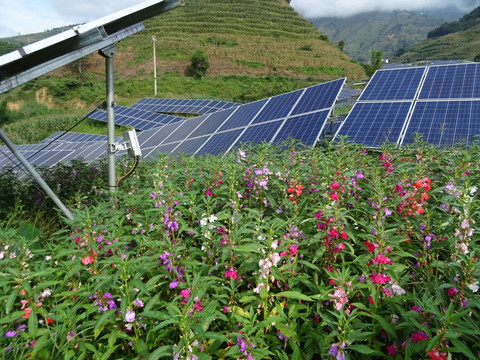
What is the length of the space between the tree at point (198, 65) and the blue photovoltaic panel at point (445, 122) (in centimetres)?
4206

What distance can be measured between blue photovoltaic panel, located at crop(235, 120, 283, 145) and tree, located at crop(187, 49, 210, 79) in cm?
4001

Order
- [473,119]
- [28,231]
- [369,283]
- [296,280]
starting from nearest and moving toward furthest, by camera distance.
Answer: [369,283]
[296,280]
[28,231]
[473,119]

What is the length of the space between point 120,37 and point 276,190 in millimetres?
3638

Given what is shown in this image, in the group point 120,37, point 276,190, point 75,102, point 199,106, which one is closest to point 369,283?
point 276,190

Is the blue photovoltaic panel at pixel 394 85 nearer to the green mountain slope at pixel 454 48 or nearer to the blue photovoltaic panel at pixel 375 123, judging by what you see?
the blue photovoltaic panel at pixel 375 123

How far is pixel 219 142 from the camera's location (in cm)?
895

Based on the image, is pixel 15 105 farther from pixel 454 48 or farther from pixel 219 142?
pixel 454 48

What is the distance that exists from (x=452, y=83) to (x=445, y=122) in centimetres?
265

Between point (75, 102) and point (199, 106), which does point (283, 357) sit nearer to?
point (199, 106)

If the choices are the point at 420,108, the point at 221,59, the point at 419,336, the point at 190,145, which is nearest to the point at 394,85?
the point at 420,108

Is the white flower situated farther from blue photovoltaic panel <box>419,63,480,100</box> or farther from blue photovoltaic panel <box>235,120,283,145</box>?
blue photovoltaic panel <box>419,63,480,100</box>

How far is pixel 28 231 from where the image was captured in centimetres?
434

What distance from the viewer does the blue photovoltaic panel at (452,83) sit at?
8.35 meters

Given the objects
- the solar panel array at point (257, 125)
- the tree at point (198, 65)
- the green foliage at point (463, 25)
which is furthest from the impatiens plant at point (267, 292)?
the green foliage at point (463, 25)
